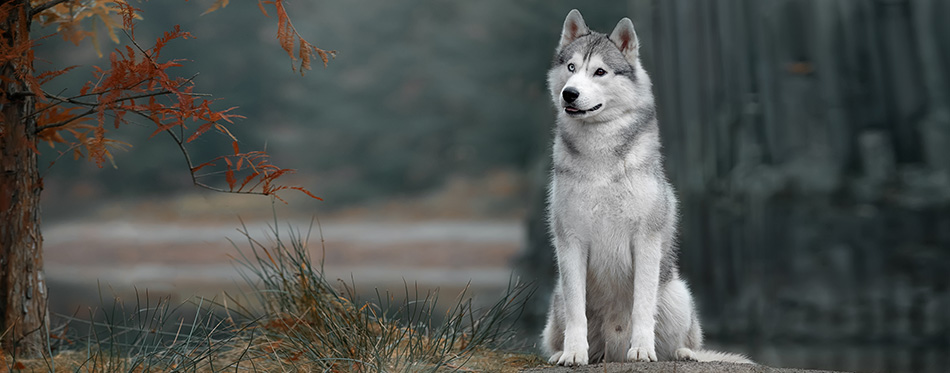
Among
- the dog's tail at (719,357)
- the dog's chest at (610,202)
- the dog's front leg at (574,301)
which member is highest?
the dog's chest at (610,202)

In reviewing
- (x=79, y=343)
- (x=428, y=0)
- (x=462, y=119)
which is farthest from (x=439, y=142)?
(x=79, y=343)

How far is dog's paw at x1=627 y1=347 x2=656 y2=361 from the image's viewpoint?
280 centimetres

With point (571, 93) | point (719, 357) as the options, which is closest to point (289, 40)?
point (571, 93)

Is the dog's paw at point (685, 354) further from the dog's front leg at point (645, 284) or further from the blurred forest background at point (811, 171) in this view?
the blurred forest background at point (811, 171)

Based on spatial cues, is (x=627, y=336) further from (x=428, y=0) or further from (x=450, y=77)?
(x=428, y=0)

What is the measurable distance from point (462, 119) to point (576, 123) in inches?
663

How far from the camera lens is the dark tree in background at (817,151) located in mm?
6543

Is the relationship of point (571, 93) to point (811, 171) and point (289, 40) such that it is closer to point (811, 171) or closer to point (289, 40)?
point (289, 40)

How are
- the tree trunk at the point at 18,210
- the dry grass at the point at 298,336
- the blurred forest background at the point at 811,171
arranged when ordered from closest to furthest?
1. the dry grass at the point at 298,336
2. the tree trunk at the point at 18,210
3. the blurred forest background at the point at 811,171

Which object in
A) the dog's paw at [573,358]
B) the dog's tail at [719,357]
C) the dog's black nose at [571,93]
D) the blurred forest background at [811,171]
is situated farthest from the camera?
the blurred forest background at [811,171]

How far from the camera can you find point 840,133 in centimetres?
671

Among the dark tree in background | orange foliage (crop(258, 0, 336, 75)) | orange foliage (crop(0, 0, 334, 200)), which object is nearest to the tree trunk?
orange foliage (crop(0, 0, 334, 200))

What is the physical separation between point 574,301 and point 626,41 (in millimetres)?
928

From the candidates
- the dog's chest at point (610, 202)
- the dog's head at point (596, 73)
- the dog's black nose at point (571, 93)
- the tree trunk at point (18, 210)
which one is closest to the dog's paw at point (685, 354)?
the dog's chest at point (610, 202)
